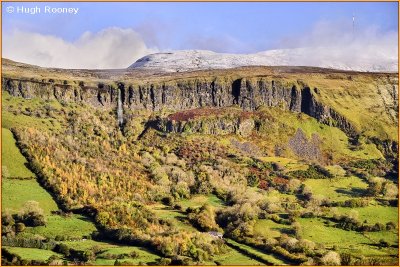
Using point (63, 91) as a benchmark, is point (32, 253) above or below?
below

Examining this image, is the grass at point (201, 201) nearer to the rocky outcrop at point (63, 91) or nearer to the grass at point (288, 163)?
the grass at point (288, 163)

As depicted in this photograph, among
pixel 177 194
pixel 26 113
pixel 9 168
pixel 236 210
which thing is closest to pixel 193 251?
pixel 236 210

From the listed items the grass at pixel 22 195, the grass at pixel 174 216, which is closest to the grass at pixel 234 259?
the grass at pixel 174 216

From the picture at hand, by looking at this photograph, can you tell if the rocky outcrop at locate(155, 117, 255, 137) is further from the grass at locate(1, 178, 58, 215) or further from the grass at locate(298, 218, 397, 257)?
the grass at locate(298, 218, 397, 257)

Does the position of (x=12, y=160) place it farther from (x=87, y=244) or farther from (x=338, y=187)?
(x=338, y=187)

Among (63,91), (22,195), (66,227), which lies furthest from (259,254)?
(63,91)

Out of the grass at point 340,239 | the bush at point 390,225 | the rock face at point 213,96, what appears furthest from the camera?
the rock face at point 213,96

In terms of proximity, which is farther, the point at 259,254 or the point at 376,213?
the point at 376,213
